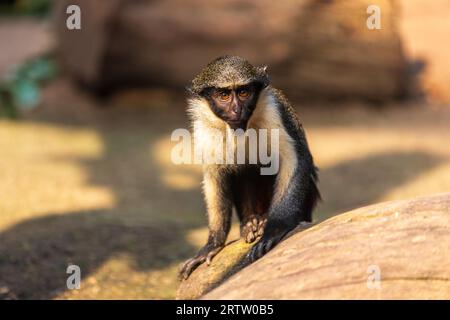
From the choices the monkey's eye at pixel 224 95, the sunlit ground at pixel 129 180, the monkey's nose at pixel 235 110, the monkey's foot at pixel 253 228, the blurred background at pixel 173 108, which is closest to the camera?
the monkey's nose at pixel 235 110

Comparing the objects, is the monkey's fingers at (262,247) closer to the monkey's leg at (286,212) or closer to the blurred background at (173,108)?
the monkey's leg at (286,212)

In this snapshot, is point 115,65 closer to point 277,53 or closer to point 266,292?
point 277,53

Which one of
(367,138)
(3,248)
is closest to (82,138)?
(367,138)

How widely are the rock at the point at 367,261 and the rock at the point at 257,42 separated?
8240 millimetres

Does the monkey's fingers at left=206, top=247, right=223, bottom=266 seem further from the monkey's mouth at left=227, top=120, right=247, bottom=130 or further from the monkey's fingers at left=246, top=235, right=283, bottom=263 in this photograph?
the monkey's mouth at left=227, top=120, right=247, bottom=130

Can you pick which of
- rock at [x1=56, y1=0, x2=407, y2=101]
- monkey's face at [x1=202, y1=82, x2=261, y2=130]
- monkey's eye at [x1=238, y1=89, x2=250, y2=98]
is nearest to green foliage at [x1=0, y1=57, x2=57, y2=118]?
rock at [x1=56, y1=0, x2=407, y2=101]

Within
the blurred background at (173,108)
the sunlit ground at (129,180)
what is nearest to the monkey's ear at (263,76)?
the sunlit ground at (129,180)

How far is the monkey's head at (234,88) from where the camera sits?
5879mm

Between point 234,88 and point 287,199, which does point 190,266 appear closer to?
point 287,199

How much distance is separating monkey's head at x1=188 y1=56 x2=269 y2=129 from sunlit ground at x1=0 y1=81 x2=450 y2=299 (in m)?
1.76

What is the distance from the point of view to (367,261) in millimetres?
4762

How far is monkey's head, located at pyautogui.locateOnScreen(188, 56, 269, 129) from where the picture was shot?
5.88 metres

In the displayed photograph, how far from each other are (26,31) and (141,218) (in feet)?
39.5
